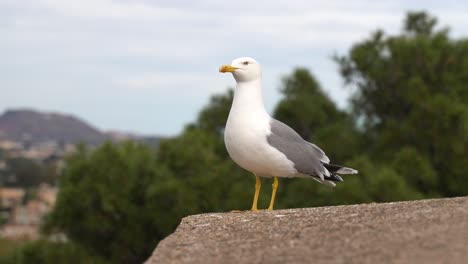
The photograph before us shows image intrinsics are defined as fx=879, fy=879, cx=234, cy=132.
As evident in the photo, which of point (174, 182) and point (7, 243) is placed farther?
point (7, 243)

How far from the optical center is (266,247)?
5984 millimetres

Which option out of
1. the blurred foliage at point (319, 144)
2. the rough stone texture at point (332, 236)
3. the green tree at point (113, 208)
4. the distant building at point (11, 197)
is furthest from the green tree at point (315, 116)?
the distant building at point (11, 197)

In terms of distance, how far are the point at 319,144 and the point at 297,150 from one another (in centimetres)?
1488

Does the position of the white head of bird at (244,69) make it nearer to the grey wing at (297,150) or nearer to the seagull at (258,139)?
the seagull at (258,139)

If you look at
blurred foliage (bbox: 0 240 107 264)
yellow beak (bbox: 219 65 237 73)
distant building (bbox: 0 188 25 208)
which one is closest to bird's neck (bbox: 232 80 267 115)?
yellow beak (bbox: 219 65 237 73)

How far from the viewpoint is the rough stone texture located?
539cm

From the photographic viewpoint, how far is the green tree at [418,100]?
22.3 m

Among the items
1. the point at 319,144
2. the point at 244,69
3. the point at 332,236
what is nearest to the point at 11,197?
the point at 319,144

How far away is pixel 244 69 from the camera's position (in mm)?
7898

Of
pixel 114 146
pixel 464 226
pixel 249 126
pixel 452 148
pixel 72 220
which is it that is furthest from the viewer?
pixel 114 146

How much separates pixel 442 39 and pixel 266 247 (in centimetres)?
1920

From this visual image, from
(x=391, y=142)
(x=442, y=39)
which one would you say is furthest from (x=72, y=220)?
(x=442, y=39)

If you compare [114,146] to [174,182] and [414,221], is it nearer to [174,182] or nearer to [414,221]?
[174,182]

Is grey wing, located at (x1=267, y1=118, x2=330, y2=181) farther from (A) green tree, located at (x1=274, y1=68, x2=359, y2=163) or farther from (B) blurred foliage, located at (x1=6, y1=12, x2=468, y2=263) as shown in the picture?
(A) green tree, located at (x1=274, y1=68, x2=359, y2=163)
